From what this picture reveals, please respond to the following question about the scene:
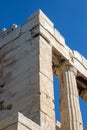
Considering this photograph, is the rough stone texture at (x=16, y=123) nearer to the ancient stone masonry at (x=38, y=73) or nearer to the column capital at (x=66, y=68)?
the ancient stone masonry at (x=38, y=73)

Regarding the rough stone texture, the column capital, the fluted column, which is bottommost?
the rough stone texture

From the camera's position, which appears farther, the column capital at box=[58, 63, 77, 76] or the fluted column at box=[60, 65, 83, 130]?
the column capital at box=[58, 63, 77, 76]

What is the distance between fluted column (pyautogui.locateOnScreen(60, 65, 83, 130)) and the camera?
10992 mm

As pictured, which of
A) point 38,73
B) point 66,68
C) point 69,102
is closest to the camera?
point 38,73

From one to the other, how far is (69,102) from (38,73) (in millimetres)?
2191

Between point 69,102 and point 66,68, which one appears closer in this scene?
point 69,102

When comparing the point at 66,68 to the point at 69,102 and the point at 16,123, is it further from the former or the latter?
the point at 16,123

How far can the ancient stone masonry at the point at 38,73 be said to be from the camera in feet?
31.2

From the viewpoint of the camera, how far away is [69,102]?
461 inches

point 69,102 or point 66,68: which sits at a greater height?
point 66,68

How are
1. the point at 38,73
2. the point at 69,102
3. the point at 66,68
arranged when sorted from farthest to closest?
the point at 66,68 < the point at 69,102 < the point at 38,73

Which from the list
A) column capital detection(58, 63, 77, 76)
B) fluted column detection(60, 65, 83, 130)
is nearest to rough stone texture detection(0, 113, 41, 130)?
fluted column detection(60, 65, 83, 130)

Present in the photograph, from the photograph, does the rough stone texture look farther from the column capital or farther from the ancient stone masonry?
the column capital

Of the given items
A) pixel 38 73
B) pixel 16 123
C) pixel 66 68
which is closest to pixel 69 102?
pixel 66 68
